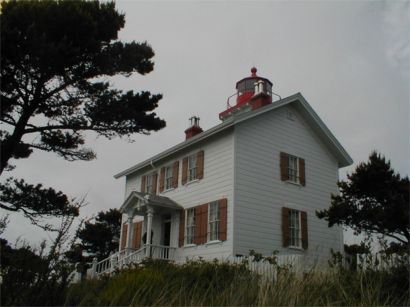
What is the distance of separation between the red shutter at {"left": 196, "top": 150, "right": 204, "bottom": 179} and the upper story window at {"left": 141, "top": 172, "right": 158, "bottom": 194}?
3.54m

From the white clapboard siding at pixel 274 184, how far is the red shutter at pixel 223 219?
383 mm

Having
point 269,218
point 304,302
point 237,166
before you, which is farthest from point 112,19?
point 304,302

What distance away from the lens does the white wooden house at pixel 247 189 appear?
15.3 metres

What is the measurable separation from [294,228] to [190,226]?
3.94 m

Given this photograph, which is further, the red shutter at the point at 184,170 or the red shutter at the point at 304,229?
the red shutter at the point at 184,170

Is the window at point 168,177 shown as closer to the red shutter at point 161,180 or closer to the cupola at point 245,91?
the red shutter at point 161,180

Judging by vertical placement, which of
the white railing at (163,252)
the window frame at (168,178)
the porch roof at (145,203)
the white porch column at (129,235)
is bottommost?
the white railing at (163,252)

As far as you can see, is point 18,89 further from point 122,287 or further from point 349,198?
point 349,198

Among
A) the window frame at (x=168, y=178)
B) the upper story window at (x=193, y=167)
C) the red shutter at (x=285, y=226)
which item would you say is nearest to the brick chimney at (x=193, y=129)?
the window frame at (x=168, y=178)

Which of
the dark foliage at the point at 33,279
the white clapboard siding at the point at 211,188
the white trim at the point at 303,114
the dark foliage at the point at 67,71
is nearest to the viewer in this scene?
the dark foliage at the point at 33,279

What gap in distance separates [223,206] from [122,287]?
376 inches

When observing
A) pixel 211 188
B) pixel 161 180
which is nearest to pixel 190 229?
pixel 211 188

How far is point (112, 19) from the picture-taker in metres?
12.2

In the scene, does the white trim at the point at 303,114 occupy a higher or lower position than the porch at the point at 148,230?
higher
